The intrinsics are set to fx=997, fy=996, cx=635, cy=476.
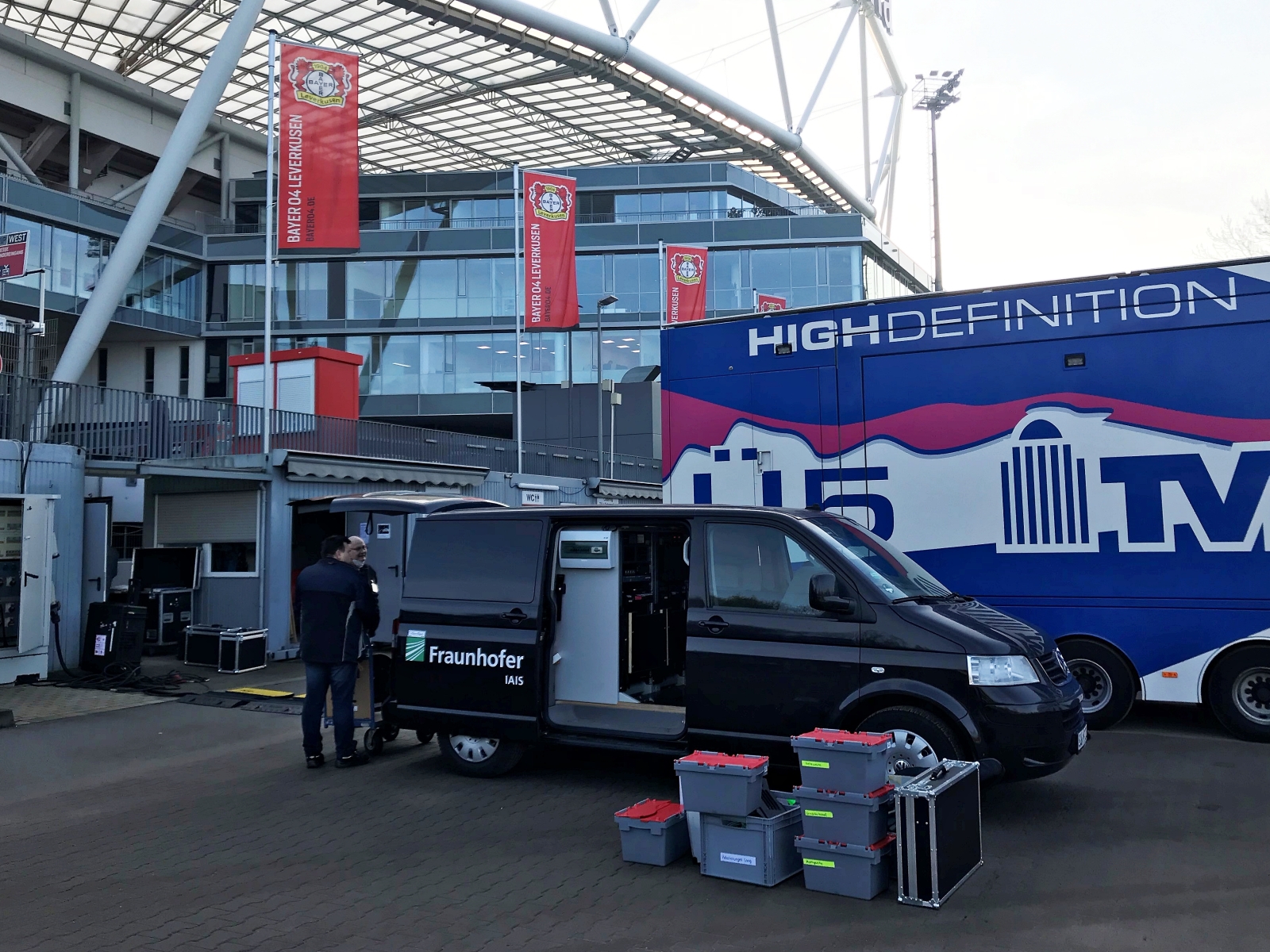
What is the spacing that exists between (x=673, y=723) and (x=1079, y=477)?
4.35 m

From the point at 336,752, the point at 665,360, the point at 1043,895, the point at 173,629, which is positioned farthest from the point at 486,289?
the point at 1043,895

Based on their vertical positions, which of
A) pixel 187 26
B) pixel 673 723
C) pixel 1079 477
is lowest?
pixel 673 723

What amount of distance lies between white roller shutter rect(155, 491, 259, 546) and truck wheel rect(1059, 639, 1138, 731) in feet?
39.2

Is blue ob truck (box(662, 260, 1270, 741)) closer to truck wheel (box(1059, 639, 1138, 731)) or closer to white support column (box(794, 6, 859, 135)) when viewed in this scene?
Result: truck wheel (box(1059, 639, 1138, 731))

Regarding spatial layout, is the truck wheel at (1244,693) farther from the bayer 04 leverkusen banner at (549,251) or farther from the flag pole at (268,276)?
the bayer 04 leverkusen banner at (549,251)

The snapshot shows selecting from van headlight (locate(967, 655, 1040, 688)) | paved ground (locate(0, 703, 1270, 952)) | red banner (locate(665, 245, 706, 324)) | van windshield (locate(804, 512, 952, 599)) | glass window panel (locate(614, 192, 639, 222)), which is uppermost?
glass window panel (locate(614, 192, 639, 222))

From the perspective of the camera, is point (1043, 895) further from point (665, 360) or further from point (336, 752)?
point (665, 360)

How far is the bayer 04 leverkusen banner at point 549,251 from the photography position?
23.6m

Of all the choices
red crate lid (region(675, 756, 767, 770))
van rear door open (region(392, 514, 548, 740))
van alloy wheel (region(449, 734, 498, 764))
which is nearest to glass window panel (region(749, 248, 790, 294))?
van rear door open (region(392, 514, 548, 740))

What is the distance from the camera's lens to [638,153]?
53125mm

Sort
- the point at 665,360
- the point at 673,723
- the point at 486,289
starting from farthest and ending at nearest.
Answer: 1. the point at 486,289
2. the point at 665,360
3. the point at 673,723

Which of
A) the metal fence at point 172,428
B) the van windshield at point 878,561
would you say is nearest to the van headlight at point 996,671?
the van windshield at point 878,561

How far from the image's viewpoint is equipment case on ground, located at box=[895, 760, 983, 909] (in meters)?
4.71

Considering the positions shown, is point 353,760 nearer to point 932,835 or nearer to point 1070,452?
point 932,835
